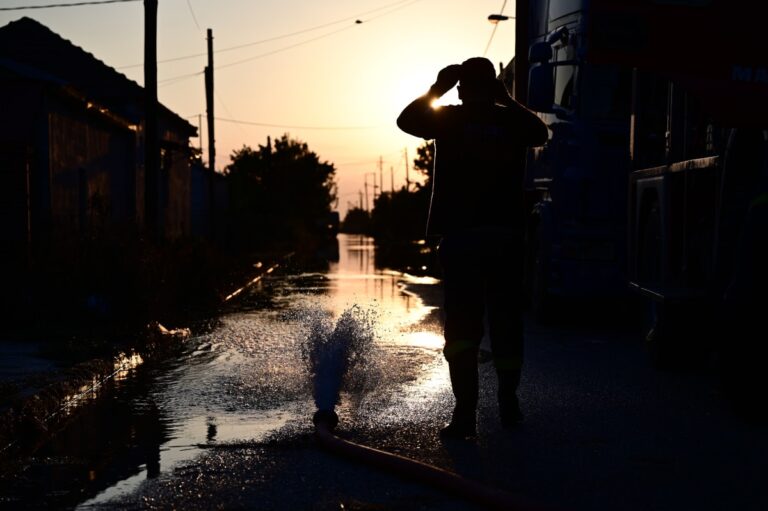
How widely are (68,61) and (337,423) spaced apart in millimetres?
30894

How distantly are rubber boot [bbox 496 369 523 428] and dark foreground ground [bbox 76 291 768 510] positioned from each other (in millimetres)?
76

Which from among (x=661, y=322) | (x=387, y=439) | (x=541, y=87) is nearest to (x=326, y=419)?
(x=387, y=439)

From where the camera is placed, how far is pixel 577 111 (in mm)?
12344

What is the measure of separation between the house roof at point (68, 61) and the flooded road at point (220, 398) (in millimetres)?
21282

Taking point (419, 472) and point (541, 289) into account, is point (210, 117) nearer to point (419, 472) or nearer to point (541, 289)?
point (541, 289)

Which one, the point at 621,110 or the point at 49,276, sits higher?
the point at 621,110

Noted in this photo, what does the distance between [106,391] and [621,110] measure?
6590 mm

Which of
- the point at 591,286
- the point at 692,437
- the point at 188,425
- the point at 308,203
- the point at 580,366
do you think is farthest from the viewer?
the point at 308,203

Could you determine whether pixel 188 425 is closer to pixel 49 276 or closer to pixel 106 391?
pixel 106 391

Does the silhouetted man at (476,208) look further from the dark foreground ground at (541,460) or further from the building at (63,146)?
the building at (63,146)

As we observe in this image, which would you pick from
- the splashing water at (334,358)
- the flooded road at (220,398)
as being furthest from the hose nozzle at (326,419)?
the flooded road at (220,398)

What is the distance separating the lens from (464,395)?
243 inches

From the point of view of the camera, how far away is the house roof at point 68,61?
33.1 metres

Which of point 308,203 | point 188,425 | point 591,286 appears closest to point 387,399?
point 188,425
